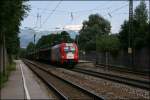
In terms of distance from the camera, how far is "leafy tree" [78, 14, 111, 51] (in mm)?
111713

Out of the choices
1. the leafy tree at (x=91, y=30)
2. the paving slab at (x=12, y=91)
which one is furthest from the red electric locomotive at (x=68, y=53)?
the leafy tree at (x=91, y=30)

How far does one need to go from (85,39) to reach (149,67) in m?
72.9

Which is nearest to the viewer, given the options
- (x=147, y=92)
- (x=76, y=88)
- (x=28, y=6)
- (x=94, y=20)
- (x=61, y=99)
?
(x=61, y=99)

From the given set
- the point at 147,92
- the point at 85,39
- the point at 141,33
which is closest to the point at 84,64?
the point at 141,33

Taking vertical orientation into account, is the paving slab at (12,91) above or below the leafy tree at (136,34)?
below

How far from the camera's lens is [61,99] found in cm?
1822

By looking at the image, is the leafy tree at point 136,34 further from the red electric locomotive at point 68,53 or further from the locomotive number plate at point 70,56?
the locomotive number plate at point 70,56

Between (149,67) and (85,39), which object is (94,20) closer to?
(85,39)

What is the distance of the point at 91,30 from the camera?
12350 cm

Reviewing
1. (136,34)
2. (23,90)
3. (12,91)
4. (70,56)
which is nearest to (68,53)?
(70,56)

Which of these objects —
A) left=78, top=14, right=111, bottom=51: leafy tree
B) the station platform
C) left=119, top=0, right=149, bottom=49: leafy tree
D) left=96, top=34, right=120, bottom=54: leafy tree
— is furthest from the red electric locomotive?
left=78, top=14, right=111, bottom=51: leafy tree

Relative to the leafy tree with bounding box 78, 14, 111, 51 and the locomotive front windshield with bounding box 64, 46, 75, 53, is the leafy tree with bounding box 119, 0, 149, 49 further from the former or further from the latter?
the leafy tree with bounding box 78, 14, 111, 51

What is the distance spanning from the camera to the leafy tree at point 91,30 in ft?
367

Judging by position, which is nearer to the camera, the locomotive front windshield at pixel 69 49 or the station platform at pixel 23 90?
the station platform at pixel 23 90
